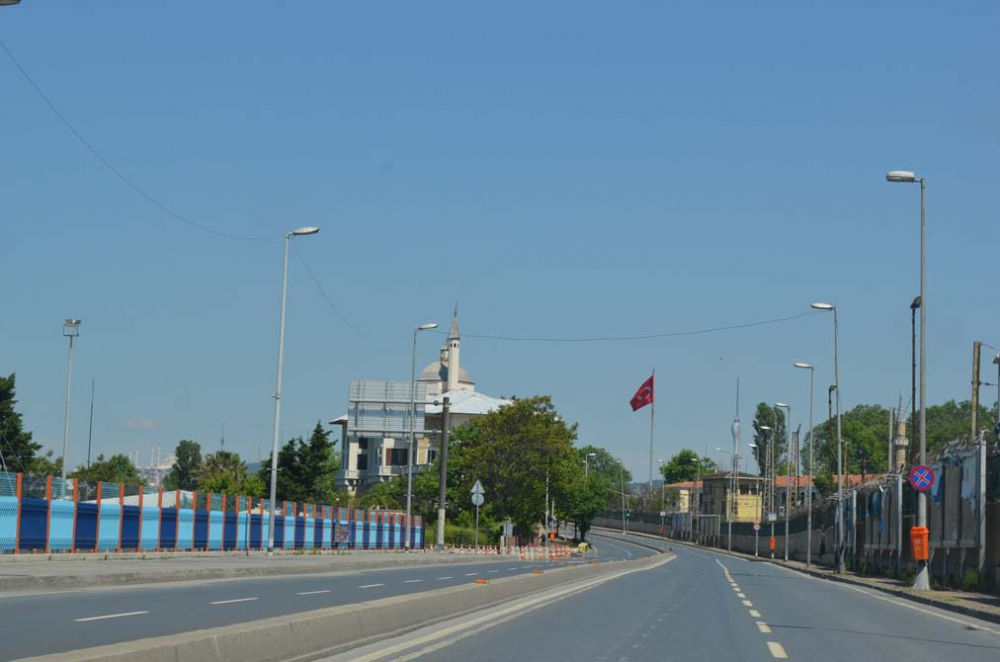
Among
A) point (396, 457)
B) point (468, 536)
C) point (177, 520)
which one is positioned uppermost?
point (396, 457)

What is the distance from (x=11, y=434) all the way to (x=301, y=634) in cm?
6819

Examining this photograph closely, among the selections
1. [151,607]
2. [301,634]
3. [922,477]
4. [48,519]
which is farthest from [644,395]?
[301,634]

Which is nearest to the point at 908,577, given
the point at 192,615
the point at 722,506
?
the point at 192,615

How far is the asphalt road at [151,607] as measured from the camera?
42.2 feet

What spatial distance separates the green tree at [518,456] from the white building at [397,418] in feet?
76.1

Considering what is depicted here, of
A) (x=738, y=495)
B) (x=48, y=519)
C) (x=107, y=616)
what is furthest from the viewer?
(x=738, y=495)

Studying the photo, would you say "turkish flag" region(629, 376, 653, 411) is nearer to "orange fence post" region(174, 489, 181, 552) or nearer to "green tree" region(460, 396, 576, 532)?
"green tree" region(460, 396, 576, 532)

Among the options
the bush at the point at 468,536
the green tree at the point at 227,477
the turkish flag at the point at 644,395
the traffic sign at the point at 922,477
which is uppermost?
the turkish flag at the point at 644,395

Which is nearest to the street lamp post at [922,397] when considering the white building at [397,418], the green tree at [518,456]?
the green tree at [518,456]

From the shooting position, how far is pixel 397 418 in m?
126

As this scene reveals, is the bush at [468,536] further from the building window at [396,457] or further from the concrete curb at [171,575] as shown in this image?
the building window at [396,457]

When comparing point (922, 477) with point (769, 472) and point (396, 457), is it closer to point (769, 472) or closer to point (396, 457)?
point (396, 457)

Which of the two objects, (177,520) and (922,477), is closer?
(922,477)

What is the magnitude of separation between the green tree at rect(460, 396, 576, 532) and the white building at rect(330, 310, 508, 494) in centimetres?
2320
